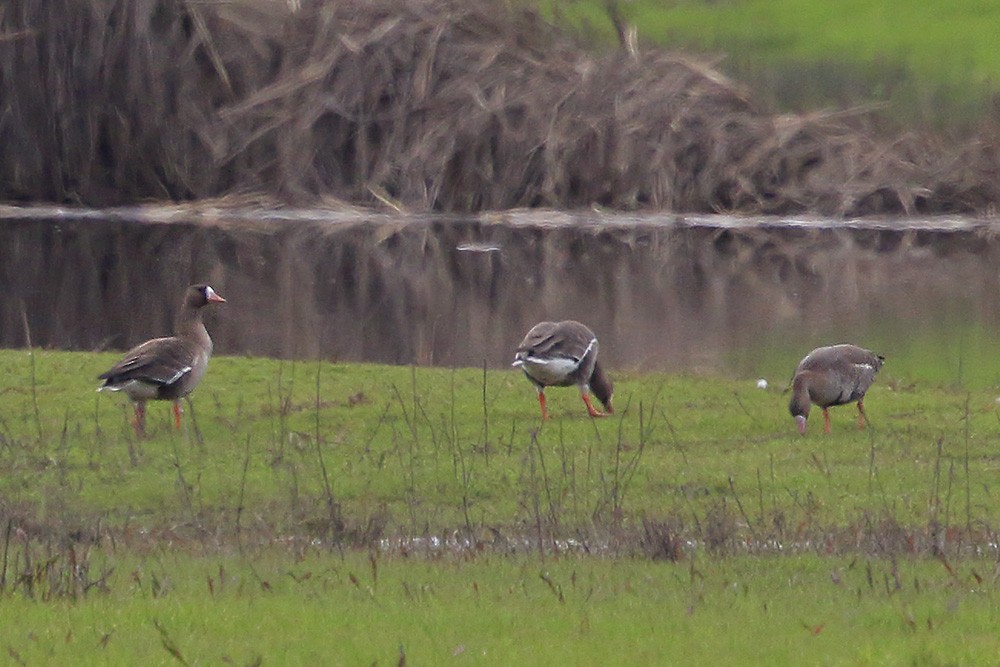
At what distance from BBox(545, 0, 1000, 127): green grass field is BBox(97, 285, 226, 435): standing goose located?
3109 centimetres

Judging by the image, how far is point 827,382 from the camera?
50.6 ft

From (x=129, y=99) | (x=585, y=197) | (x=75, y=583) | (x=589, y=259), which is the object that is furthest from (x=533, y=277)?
(x=75, y=583)

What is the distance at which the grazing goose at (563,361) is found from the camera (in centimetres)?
1596

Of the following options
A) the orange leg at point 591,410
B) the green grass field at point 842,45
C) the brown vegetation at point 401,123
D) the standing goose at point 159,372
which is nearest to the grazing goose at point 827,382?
the orange leg at point 591,410

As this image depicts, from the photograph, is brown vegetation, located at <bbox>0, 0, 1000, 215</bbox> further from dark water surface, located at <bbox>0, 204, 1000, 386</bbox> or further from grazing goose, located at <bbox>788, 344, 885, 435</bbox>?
grazing goose, located at <bbox>788, 344, 885, 435</bbox>

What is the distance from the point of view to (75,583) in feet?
29.7

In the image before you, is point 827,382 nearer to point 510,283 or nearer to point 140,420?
point 140,420

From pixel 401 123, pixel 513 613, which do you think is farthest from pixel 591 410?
pixel 401 123

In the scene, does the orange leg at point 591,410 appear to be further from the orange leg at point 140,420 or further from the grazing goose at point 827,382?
the orange leg at point 140,420

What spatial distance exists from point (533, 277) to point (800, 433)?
16928mm

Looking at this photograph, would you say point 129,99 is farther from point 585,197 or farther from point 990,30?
point 990,30

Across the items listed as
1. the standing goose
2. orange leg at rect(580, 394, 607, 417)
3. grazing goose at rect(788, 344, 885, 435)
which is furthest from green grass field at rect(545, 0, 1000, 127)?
the standing goose

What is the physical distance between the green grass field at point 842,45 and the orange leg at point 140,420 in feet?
103

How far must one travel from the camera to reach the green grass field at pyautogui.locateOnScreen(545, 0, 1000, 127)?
46194 mm
